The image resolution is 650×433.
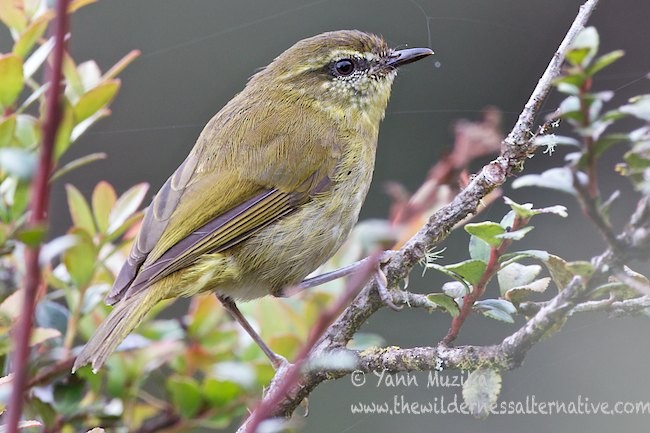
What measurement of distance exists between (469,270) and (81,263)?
881 millimetres

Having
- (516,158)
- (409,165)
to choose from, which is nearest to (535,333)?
(516,158)

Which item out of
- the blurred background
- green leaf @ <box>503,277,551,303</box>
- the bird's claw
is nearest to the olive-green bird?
the blurred background

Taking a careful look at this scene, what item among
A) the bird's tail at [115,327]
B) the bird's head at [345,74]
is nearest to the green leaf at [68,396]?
the bird's tail at [115,327]

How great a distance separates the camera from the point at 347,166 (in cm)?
287

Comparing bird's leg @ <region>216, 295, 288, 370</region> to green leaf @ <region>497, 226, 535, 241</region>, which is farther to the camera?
bird's leg @ <region>216, 295, 288, 370</region>

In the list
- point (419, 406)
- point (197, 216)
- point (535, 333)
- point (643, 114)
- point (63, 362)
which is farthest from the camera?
point (419, 406)

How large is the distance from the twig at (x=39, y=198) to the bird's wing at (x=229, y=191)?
1664 mm

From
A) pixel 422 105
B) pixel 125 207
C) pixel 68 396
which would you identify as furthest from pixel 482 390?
pixel 422 105

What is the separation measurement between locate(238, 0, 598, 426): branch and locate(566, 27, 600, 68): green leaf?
185mm

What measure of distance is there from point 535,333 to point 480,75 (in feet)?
10.2

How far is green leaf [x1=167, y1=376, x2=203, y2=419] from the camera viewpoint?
1.83 metres

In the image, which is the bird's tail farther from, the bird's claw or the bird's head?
the bird's head

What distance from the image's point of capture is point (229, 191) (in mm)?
2746

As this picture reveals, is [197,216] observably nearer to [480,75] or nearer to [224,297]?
[224,297]
